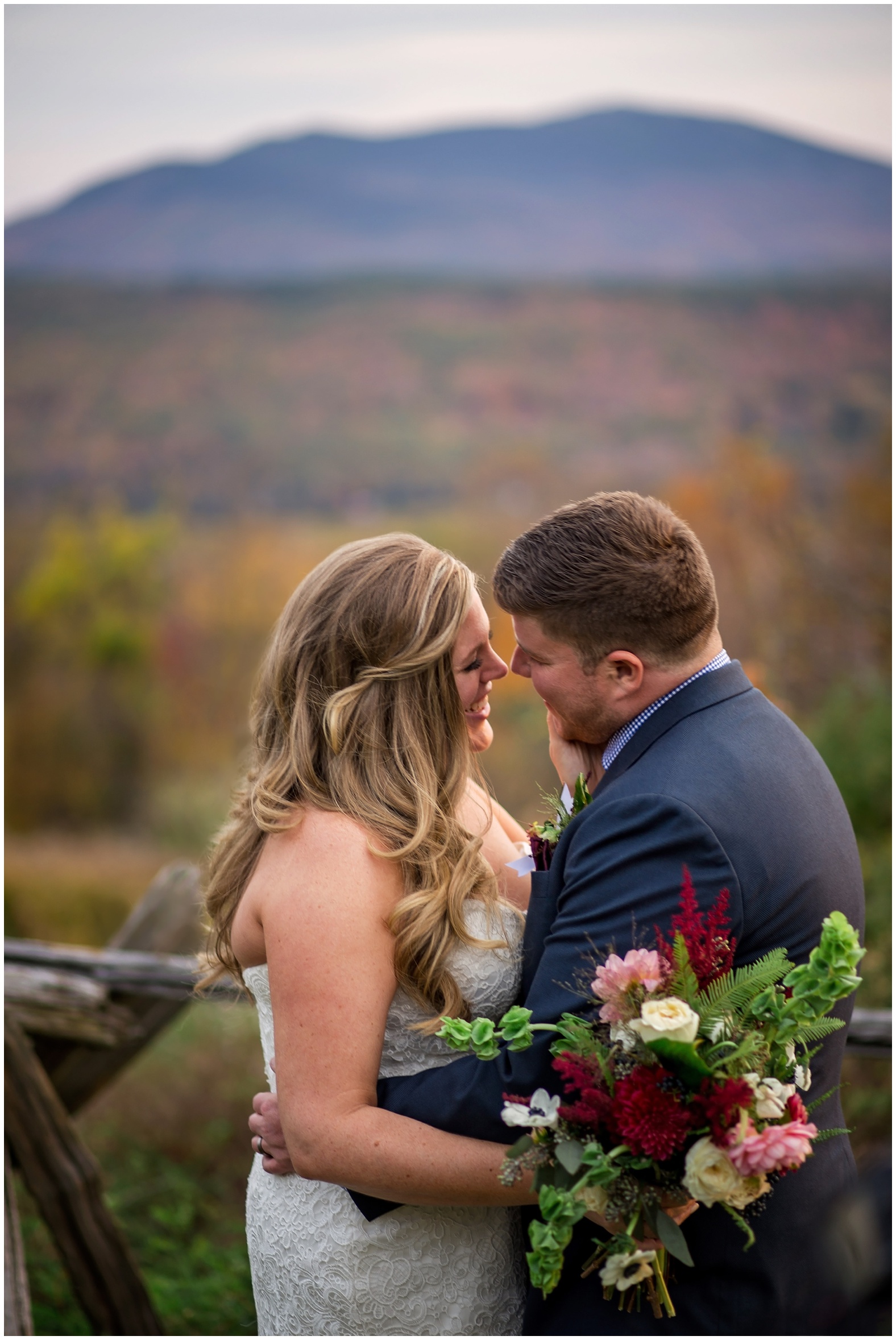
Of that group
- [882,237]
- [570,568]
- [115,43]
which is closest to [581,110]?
[882,237]

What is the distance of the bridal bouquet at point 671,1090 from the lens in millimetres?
1629

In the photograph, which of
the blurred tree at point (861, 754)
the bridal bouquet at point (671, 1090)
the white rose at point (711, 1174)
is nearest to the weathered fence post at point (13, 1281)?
the bridal bouquet at point (671, 1090)

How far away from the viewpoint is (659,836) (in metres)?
1.92

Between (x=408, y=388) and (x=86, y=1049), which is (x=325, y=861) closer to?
(x=86, y=1049)

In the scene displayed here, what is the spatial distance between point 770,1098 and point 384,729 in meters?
1.15

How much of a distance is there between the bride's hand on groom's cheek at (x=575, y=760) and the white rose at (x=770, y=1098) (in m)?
0.84

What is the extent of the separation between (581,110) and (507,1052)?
12041 millimetres

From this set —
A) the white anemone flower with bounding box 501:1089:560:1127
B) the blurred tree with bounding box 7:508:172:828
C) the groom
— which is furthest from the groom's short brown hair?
the blurred tree with bounding box 7:508:172:828

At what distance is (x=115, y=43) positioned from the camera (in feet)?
30.2

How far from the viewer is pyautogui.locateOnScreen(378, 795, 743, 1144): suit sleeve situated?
6.18ft

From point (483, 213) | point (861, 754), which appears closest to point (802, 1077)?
point (861, 754)

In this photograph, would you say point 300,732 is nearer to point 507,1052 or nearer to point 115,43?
point 507,1052

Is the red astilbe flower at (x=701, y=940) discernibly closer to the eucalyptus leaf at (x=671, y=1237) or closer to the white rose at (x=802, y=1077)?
the white rose at (x=802, y=1077)

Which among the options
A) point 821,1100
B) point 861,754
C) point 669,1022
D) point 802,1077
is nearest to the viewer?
point 669,1022
